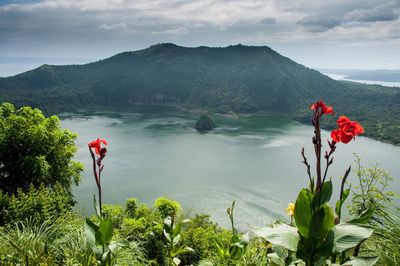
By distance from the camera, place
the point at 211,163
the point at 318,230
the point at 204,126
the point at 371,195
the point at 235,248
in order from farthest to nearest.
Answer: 1. the point at 204,126
2. the point at 211,163
3. the point at 371,195
4. the point at 235,248
5. the point at 318,230

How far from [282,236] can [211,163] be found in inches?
2388

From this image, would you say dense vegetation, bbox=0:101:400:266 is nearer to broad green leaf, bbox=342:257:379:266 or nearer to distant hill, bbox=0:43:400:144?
broad green leaf, bbox=342:257:379:266

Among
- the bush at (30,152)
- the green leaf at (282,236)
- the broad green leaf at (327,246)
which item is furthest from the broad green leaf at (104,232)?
the bush at (30,152)

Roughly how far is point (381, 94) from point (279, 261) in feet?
514

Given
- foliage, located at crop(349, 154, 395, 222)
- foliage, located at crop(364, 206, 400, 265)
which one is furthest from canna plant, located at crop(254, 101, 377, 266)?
foliage, located at crop(364, 206, 400, 265)

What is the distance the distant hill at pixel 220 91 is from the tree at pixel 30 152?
103m

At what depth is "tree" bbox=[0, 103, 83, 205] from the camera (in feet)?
49.7

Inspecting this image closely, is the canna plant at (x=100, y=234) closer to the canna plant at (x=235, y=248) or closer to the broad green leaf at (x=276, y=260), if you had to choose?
the broad green leaf at (x=276, y=260)

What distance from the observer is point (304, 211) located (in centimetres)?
201

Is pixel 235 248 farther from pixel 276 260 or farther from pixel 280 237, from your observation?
pixel 280 237

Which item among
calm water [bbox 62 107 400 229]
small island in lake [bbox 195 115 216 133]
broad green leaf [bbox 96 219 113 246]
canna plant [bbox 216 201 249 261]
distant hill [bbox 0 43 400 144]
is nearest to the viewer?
broad green leaf [bbox 96 219 113 246]

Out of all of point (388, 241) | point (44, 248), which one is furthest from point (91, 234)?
point (44, 248)

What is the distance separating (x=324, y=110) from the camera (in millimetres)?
2182

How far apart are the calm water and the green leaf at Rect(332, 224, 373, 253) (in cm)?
3549
